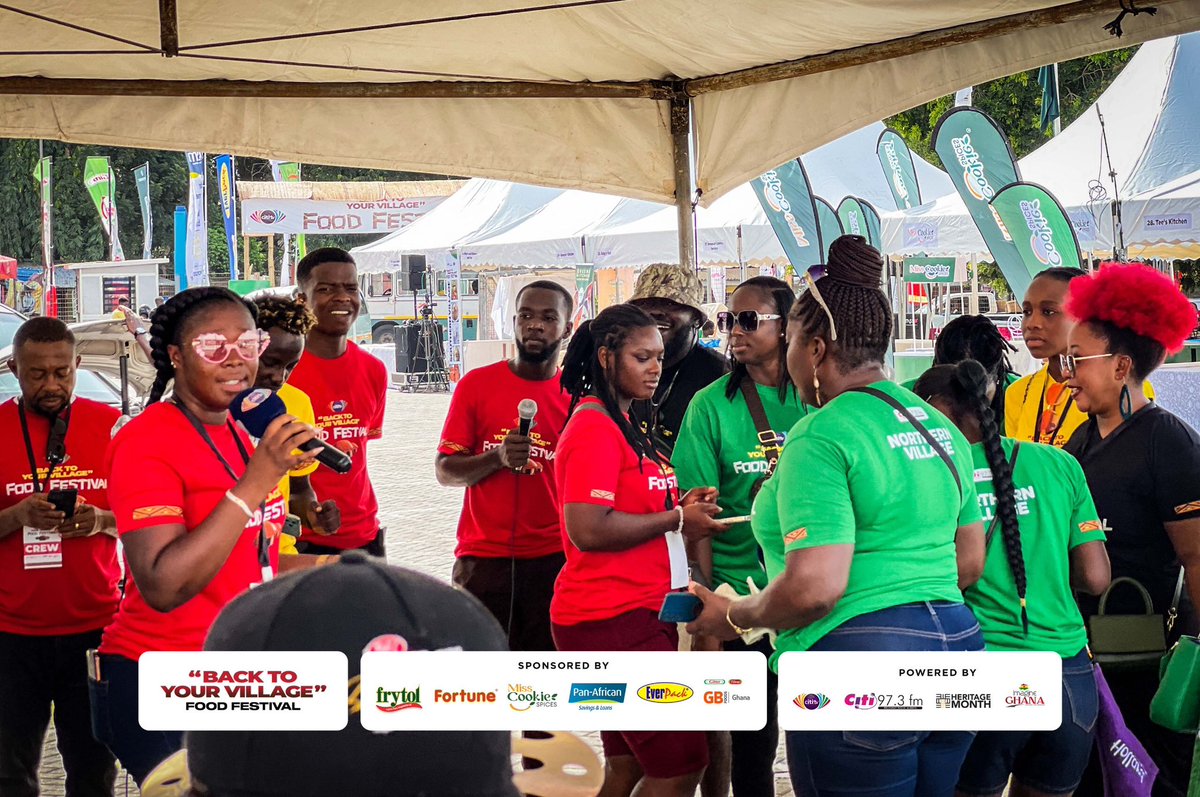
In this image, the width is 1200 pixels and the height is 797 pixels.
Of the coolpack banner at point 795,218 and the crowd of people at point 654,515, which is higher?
the coolpack banner at point 795,218

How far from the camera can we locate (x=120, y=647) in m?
2.81

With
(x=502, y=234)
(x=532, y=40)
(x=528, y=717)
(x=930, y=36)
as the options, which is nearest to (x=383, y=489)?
(x=502, y=234)

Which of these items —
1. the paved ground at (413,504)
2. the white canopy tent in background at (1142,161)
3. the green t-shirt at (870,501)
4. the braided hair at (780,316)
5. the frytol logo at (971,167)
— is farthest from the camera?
the white canopy tent in background at (1142,161)

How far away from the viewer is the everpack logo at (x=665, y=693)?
2709mm

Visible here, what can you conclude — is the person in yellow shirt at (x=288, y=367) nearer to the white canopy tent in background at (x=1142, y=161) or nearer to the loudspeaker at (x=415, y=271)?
the white canopy tent in background at (x=1142, y=161)

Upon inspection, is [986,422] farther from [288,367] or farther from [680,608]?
[288,367]

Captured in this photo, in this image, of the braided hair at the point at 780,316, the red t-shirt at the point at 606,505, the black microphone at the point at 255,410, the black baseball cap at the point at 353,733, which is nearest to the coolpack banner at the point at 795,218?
the braided hair at the point at 780,316

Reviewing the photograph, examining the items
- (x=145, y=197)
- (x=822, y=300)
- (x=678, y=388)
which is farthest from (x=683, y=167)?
(x=145, y=197)

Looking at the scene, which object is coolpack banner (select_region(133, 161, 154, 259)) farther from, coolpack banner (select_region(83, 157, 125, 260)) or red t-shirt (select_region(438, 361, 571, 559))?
red t-shirt (select_region(438, 361, 571, 559))

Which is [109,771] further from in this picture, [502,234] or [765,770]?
[502,234]

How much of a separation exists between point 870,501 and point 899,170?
55.6ft

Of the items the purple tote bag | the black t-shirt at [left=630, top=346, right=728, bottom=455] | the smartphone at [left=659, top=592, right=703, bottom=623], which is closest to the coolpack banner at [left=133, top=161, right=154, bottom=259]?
the black t-shirt at [left=630, top=346, right=728, bottom=455]

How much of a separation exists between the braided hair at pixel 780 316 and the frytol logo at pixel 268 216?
26.5 meters

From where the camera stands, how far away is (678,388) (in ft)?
14.7
